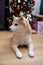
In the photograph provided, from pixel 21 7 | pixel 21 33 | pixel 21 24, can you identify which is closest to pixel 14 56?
pixel 21 33

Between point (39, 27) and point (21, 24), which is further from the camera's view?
point (39, 27)

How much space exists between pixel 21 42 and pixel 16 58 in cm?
33

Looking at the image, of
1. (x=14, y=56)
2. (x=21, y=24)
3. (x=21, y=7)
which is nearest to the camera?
(x=14, y=56)

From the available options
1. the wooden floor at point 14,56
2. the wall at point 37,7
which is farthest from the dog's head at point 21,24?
the wall at point 37,7

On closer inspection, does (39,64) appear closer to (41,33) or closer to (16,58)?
(16,58)

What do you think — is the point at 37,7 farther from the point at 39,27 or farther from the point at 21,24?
the point at 21,24

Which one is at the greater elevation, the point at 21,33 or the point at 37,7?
the point at 37,7

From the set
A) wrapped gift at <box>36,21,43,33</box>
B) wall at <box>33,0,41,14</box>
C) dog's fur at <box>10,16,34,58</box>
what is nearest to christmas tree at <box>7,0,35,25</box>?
wrapped gift at <box>36,21,43,33</box>

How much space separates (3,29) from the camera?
9.97ft

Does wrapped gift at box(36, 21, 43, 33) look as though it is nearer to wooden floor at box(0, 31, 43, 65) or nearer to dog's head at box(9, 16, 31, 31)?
wooden floor at box(0, 31, 43, 65)

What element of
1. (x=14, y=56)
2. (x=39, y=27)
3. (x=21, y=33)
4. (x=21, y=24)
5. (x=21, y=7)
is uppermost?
(x=21, y=7)

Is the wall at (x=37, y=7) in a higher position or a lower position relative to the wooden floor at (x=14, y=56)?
higher

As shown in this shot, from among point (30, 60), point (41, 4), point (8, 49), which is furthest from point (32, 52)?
point (41, 4)

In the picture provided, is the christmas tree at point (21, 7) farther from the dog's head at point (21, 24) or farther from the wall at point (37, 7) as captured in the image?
the dog's head at point (21, 24)
